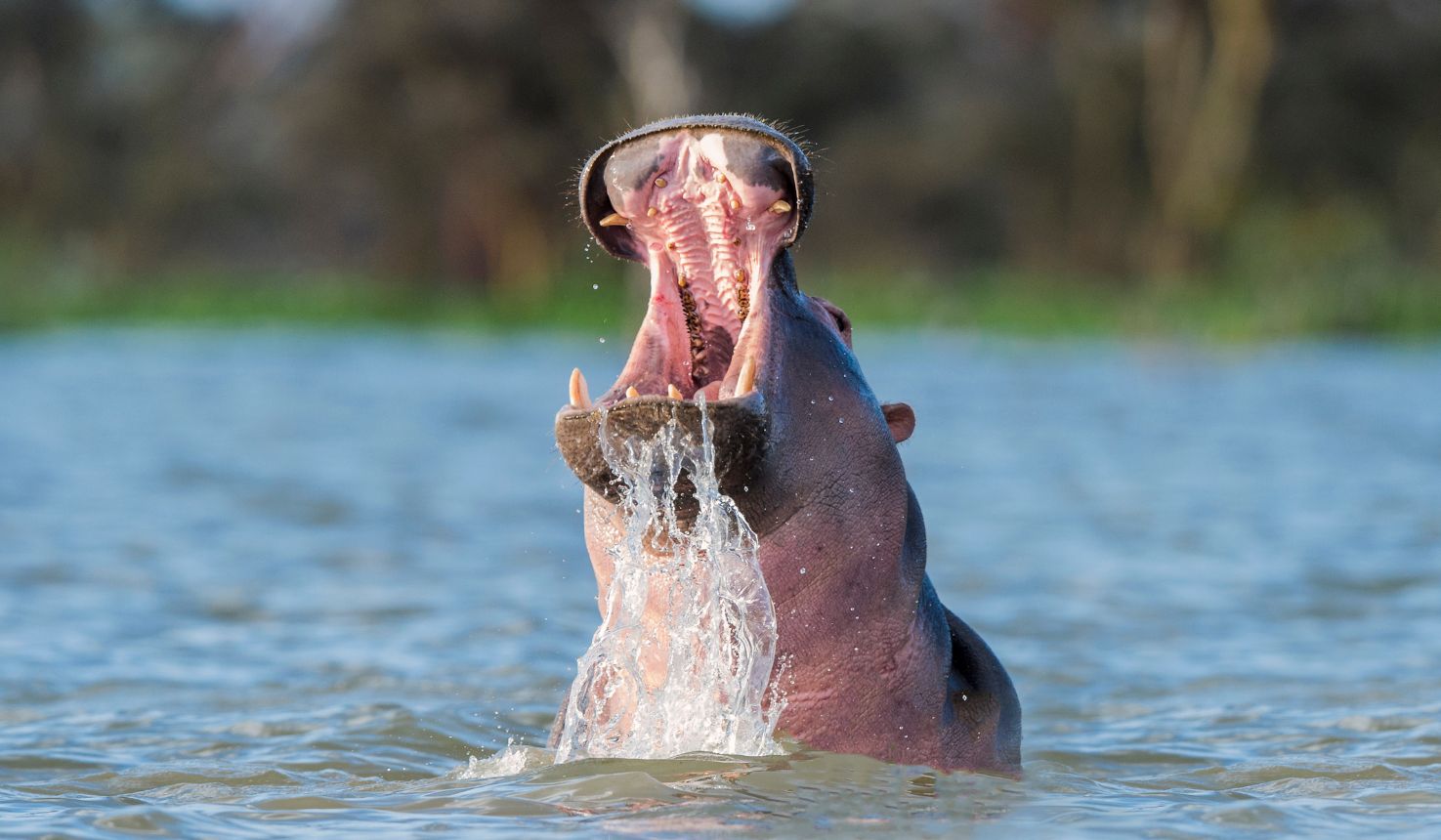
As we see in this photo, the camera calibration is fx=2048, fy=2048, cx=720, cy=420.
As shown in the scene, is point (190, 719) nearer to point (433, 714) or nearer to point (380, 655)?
point (433, 714)

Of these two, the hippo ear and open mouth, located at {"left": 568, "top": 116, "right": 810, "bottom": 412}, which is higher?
open mouth, located at {"left": 568, "top": 116, "right": 810, "bottom": 412}

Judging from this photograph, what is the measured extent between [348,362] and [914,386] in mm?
5588

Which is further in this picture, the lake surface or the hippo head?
the lake surface

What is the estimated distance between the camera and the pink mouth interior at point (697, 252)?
3074 millimetres

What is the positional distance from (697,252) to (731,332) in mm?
140

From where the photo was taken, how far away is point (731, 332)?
3.25 m

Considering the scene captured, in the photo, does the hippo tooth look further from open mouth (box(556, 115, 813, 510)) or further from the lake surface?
the lake surface

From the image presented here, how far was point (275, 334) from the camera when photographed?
837 inches

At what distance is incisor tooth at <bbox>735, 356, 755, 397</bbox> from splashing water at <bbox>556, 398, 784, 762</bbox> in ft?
0.36

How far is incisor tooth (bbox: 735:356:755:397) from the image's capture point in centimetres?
300

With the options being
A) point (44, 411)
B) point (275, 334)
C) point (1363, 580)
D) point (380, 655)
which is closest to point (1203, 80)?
point (275, 334)

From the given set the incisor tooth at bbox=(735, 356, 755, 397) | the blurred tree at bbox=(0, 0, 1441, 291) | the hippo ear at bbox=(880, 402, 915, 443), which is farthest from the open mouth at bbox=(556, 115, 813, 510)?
the blurred tree at bbox=(0, 0, 1441, 291)

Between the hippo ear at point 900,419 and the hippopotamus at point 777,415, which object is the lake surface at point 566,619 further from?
the hippo ear at point 900,419

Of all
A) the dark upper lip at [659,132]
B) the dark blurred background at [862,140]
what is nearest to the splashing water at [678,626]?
the dark upper lip at [659,132]
